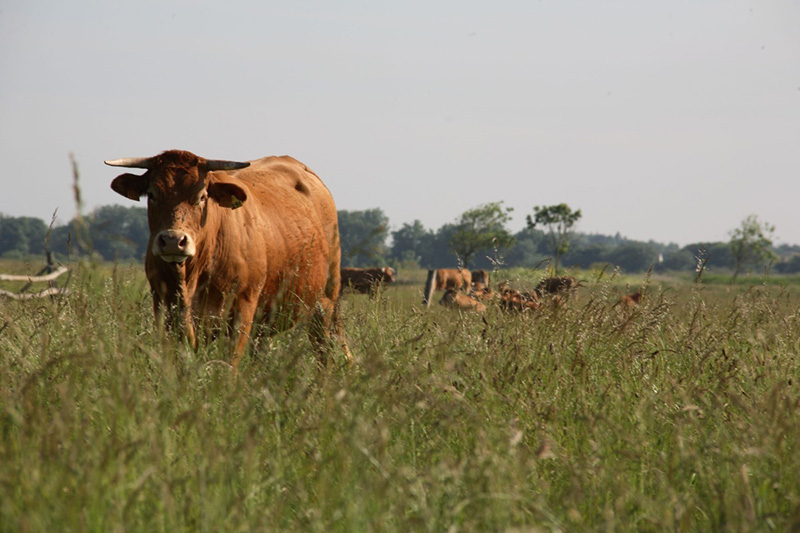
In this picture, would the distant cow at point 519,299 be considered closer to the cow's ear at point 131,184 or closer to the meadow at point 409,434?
the meadow at point 409,434

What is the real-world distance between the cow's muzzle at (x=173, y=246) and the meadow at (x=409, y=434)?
0.55 metres

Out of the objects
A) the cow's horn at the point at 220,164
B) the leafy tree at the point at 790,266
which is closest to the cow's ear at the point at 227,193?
the cow's horn at the point at 220,164

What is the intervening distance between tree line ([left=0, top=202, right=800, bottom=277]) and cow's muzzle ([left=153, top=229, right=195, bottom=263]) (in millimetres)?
349

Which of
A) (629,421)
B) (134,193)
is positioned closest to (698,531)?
(629,421)

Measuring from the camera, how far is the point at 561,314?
5262 mm

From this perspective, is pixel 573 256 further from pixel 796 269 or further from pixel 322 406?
pixel 322 406

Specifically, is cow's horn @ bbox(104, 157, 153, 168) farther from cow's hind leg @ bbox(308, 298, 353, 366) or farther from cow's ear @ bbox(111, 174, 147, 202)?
cow's hind leg @ bbox(308, 298, 353, 366)

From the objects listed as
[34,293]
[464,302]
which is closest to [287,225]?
[34,293]

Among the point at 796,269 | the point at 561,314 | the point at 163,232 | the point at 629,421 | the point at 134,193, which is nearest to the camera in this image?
the point at 629,421

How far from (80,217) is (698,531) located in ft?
8.97

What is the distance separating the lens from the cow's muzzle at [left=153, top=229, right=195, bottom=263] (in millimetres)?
4883

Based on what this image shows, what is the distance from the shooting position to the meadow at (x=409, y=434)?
240 cm

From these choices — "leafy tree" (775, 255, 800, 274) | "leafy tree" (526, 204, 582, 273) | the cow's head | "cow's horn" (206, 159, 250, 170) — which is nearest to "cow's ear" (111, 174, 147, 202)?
the cow's head

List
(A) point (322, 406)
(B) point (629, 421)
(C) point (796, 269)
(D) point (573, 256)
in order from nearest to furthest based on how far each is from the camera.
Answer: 1. (A) point (322, 406)
2. (B) point (629, 421)
3. (C) point (796, 269)
4. (D) point (573, 256)
